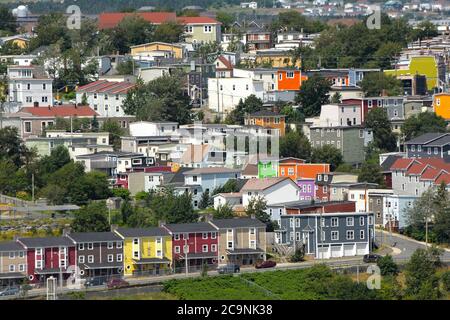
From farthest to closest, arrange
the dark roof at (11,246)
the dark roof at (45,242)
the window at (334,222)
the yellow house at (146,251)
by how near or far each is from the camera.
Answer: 1. the window at (334,222)
2. the yellow house at (146,251)
3. the dark roof at (45,242)
4. the dark roof at (11,246)

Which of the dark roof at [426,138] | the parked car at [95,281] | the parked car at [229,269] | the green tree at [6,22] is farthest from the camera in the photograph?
the green tree at [6,22]

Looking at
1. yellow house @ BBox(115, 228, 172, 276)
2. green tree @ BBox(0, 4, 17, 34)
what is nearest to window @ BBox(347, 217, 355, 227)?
yellow house @ BBox(115, 228, 172, 276)

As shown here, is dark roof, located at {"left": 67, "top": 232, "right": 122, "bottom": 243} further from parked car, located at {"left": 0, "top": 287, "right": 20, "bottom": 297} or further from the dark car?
the dark car

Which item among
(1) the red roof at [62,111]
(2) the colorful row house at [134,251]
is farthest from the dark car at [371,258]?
(1) the red roof at [62,111]

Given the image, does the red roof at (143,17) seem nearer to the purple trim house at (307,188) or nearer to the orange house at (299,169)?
the orange house at (299,169)

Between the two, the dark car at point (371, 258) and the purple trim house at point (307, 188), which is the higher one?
the purple trim house at point (307, 188)

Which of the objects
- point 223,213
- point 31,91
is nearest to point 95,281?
point 223,213
